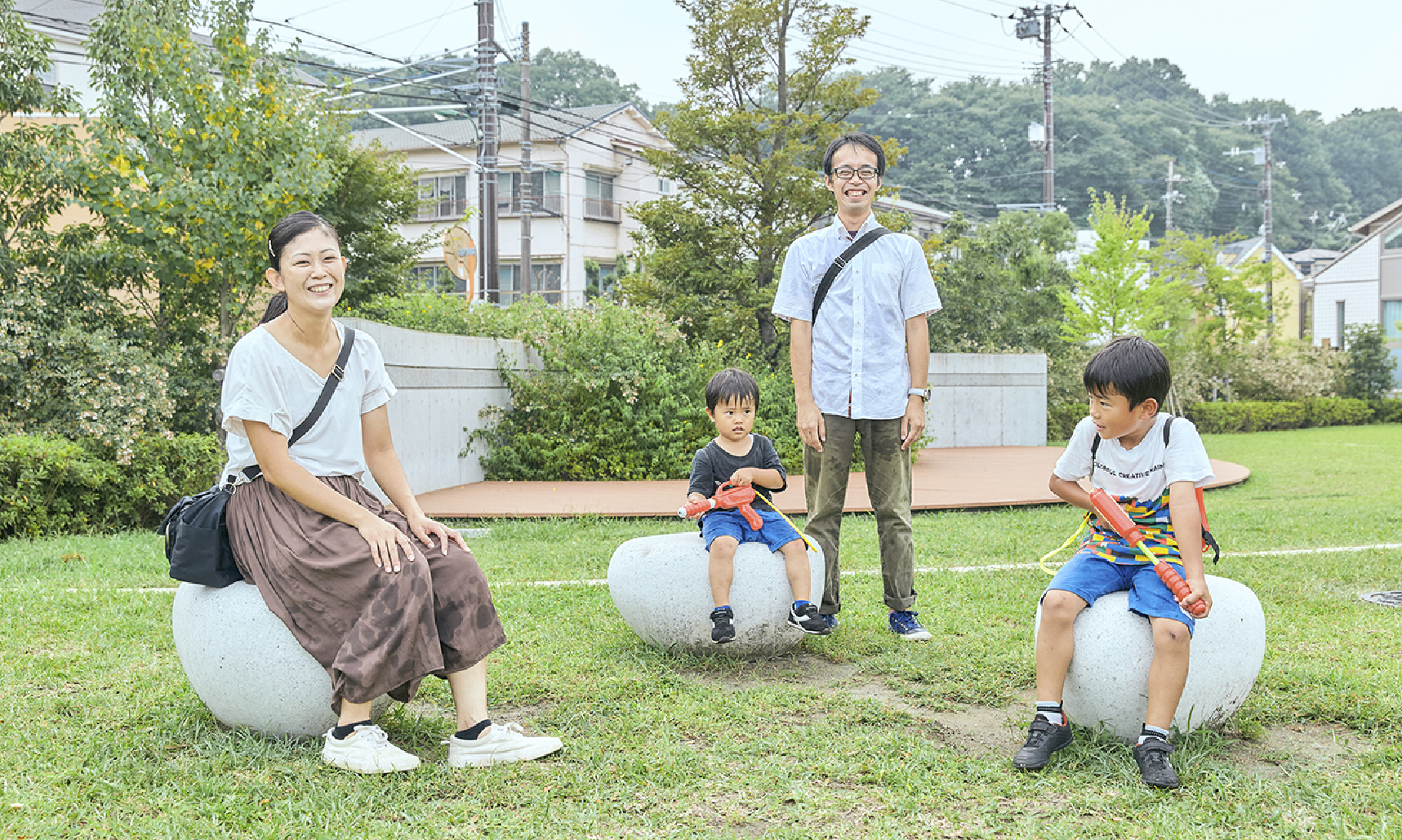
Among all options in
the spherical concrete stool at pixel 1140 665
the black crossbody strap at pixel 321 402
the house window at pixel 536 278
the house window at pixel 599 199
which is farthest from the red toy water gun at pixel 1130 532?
the house window at pixel 599 199

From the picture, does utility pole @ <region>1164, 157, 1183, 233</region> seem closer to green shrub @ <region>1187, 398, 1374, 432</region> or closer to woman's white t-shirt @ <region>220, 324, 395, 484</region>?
green shrub @ <region>1187, 398, 1374, 432</region>

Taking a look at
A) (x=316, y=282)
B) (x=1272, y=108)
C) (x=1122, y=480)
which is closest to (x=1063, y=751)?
(x=1122, y=480)

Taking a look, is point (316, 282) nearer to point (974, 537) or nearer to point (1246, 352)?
point (974, 537)

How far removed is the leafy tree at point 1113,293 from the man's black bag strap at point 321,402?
21254 millimetres

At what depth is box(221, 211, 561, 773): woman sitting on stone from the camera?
3.22 m

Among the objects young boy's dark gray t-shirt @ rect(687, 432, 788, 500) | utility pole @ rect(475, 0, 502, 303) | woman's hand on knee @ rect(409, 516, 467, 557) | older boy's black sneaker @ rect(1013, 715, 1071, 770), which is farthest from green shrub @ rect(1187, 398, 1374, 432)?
woman's hand on knee @ rect(409, 516, 467, 557)

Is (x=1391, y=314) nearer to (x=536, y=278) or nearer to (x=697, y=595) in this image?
(x=536, y=278)

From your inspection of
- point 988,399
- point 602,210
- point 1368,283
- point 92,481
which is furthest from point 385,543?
point 1368,283

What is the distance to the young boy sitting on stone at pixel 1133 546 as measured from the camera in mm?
3183

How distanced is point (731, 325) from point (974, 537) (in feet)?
23.3

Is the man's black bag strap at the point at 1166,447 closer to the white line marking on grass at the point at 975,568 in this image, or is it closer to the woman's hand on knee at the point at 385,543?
the woman's hand on knee at the point at 385,543

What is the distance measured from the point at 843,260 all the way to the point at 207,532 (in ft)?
→ 9.36

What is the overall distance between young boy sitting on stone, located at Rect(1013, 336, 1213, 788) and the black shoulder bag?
2411 mm

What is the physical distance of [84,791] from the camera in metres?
3.04
